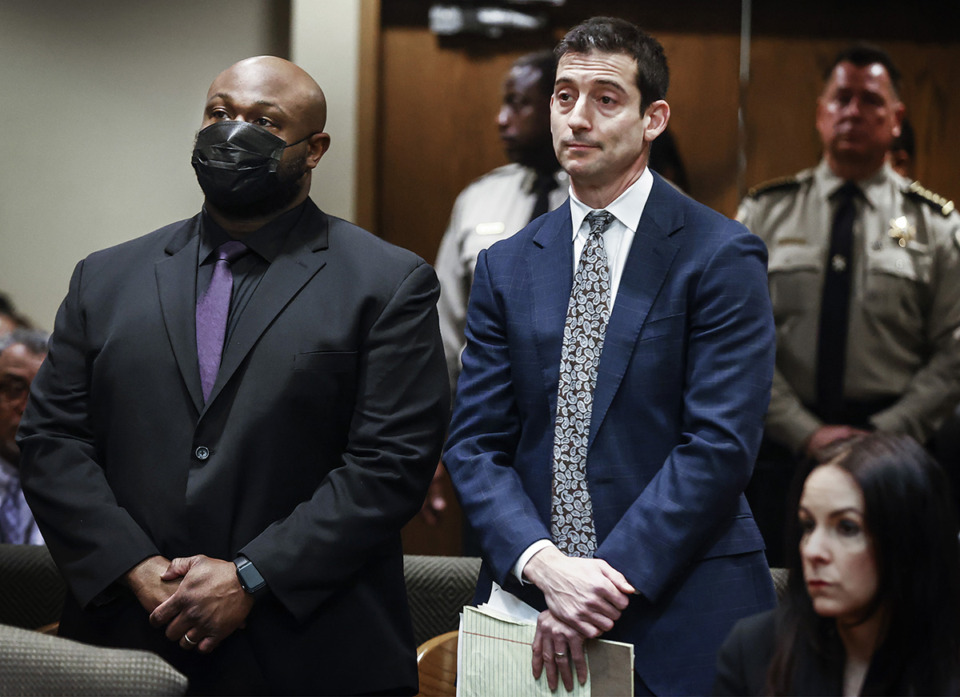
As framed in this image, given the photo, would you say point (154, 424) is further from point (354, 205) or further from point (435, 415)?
point (354, 205)

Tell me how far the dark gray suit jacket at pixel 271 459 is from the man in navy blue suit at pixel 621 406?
0.17 metres

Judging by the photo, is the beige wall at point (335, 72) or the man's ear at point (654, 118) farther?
the beige wall at point (335, 72)

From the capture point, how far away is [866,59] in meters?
3.50

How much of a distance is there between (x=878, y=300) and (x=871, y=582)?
6.97 ft

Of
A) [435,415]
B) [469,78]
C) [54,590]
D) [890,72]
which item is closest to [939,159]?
[890,72]

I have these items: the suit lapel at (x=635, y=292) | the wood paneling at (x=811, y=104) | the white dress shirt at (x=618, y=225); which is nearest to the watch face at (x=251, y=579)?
the suit lapel at (x=635, y=292)

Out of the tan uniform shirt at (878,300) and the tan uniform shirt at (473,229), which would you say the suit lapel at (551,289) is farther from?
the tan uniform shirt at (878,300)

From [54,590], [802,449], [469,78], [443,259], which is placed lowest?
[54,590]

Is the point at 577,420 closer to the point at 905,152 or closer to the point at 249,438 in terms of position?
the point at 249,438

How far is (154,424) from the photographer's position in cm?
204

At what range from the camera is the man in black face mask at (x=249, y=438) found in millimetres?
1973

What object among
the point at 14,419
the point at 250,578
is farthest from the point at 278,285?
the point at 14,419

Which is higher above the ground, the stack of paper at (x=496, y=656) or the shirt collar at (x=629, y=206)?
the shirt collar at (x=629, y=206)

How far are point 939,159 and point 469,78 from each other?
1.46 metres
